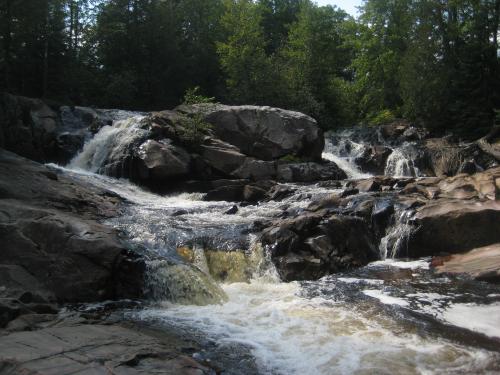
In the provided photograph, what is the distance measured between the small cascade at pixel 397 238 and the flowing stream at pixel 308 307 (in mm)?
73

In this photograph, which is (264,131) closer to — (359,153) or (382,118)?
(359,153)

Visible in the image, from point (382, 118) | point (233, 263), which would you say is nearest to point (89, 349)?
point (233, 263)

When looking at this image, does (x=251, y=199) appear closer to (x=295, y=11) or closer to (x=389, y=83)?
(x=389, y=83)

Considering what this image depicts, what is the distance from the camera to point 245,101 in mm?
28922

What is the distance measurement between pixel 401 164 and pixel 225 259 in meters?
13.9

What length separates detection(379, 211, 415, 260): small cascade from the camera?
1191 centimetres

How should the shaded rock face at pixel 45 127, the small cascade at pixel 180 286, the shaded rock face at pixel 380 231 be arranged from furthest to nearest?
the shaded rock face at pixel 45 127
the shaded rock face at pixel 380 231
the small cascade at pixel 180 286

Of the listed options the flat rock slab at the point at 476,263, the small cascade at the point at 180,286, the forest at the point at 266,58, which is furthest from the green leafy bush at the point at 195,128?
the flat rock slab at the point at 476,263

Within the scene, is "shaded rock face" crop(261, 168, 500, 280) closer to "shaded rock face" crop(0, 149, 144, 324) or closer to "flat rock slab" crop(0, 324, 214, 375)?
"shaded rock face" crop(0, 149, 144, 324)

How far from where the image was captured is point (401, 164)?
2205cm

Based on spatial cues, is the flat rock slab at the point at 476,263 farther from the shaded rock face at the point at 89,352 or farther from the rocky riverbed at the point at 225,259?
the shaded rock face at the point at 89,352

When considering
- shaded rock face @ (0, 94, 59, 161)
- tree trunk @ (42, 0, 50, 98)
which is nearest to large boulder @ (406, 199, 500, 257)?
shaded rock face @ (0, 94, 59, 161)

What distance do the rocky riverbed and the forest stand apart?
230 inches

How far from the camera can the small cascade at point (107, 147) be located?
19.4 meters
